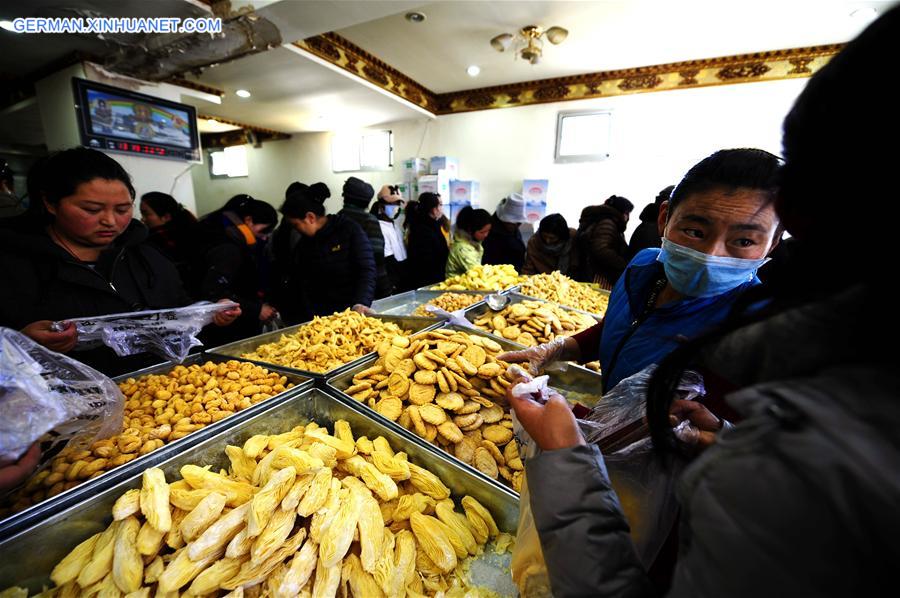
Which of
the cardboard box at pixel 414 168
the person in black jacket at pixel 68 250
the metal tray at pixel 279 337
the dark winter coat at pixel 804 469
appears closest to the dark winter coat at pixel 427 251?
the metal tray at pixel 279 337

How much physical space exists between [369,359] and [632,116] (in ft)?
21.3

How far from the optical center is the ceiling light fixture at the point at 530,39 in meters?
4.44

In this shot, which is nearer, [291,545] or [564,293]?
[291,545]

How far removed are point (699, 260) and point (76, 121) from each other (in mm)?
5775

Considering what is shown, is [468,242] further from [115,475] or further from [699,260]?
[115,475]

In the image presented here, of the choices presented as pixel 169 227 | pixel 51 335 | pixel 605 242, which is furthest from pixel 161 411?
pixel 605 242

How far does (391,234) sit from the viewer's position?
5168 millimetres

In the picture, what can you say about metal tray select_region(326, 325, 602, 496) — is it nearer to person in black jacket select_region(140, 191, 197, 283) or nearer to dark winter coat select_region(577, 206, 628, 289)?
person in black jacket select_region(140, 191, 197, 283)

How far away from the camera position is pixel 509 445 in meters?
1.33

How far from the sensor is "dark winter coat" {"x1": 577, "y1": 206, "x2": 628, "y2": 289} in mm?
4215

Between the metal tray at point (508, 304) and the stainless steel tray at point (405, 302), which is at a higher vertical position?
the metal tray at point (508, 304)

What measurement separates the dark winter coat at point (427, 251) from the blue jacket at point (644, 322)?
355cm

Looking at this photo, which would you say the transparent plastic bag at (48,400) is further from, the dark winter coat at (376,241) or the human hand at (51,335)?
the dark winter coat at (376,241)

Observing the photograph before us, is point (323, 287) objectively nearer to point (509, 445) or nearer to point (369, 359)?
point (369, 359)
